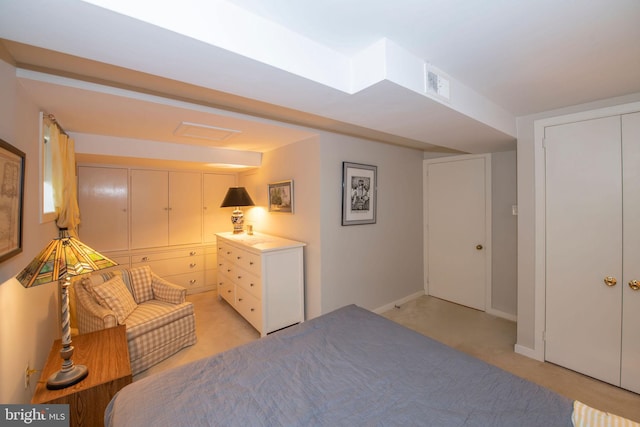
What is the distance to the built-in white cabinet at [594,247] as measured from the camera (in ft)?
6.89

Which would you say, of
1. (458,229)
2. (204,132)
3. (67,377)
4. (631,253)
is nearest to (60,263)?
(67,377)

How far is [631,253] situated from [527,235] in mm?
673

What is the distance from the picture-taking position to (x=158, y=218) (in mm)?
4156

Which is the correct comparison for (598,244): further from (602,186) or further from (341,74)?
(341,74)

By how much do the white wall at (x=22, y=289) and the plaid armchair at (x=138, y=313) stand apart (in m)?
0.33

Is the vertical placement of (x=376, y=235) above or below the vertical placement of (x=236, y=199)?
below

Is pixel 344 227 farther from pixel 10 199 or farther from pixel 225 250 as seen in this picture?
pixel 10 199

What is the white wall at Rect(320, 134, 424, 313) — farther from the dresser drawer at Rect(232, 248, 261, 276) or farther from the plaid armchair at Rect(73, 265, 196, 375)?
the plaid armchair at Rect(73, 265, 196, 375)

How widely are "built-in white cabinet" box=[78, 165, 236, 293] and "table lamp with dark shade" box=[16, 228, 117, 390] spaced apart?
8.71 feet

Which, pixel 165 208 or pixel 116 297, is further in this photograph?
pixel 165 208

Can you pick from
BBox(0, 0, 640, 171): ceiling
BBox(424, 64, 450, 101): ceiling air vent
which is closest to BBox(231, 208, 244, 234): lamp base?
BBox(0, 0, 640, 171): ceiling

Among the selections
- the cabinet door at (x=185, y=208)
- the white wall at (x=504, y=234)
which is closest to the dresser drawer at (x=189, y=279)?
the cabinet door at (x=185, y=208)

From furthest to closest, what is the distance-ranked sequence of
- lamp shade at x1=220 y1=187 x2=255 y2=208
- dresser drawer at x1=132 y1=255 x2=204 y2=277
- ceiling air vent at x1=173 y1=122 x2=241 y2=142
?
dresser drawer at x1=132 y1=255 x2=204 y2=277, lamp shade at x1=220 y1=187 x2=255 y2=208, ceiling air vent at x1=173 y1=122 x2=241 y2=142

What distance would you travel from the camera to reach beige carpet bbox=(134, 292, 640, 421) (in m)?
2.10
